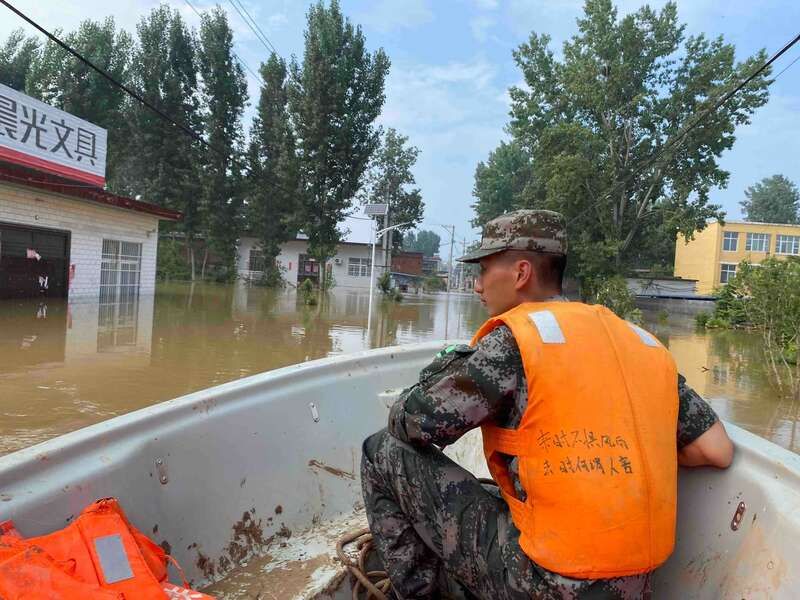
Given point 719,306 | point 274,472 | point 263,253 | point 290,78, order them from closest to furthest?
point 274,472
point 719,306
point 290,78
point 263,253

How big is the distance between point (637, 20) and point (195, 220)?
74.7 feet

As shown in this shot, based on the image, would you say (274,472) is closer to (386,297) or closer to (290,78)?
(386,297)

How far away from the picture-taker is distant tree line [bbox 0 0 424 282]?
91.2ft

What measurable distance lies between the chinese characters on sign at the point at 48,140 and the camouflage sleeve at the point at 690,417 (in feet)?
44.1

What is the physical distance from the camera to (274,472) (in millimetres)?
2355

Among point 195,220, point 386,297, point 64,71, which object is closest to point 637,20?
point 386,297

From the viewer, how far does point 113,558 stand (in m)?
1.39

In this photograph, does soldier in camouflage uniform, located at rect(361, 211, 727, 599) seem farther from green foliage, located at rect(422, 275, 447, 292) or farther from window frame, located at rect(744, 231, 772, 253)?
window frame, located at rect(744, 231, 772, 253)

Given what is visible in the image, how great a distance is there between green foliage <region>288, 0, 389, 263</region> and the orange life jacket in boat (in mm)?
27338

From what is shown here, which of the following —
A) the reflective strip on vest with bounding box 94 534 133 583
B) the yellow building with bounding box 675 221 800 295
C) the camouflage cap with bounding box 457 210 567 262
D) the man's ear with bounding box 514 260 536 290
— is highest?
the yellow building with bounding box 675 221 800 295

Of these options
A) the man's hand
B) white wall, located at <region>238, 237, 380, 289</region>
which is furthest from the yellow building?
the man's hand

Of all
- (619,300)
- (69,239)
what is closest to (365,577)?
(69,239)

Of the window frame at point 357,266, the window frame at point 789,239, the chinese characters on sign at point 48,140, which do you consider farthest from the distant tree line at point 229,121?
the window frame at point 789,239

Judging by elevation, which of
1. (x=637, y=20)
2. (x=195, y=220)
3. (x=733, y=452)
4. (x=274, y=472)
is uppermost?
(x=637, y=20)
